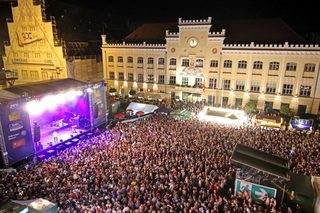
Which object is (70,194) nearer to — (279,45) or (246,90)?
(246,90)

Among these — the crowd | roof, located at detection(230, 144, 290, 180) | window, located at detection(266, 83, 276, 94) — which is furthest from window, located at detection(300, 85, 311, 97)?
roof, located at detection(230, 144, 290, 180)

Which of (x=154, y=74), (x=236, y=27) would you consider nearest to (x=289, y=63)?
(x=236, y=27)

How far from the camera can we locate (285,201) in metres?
→ 14.1

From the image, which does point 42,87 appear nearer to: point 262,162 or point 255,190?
point 262,162

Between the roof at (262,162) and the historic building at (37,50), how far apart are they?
31.7 meters

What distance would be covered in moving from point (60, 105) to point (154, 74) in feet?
55.0

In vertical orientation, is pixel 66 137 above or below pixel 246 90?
below

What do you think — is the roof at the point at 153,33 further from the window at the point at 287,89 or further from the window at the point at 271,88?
the window at the point at 287,89

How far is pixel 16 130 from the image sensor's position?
18.8 metres

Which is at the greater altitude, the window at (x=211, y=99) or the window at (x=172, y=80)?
the window at (x=172, y=80)

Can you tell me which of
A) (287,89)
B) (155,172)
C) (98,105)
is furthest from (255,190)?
(287,89)

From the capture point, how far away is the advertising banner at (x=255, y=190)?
13.6 meters

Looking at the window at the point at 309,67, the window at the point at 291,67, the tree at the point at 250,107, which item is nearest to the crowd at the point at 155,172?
the tree at the point at 250,107

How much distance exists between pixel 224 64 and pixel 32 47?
31.4 m
